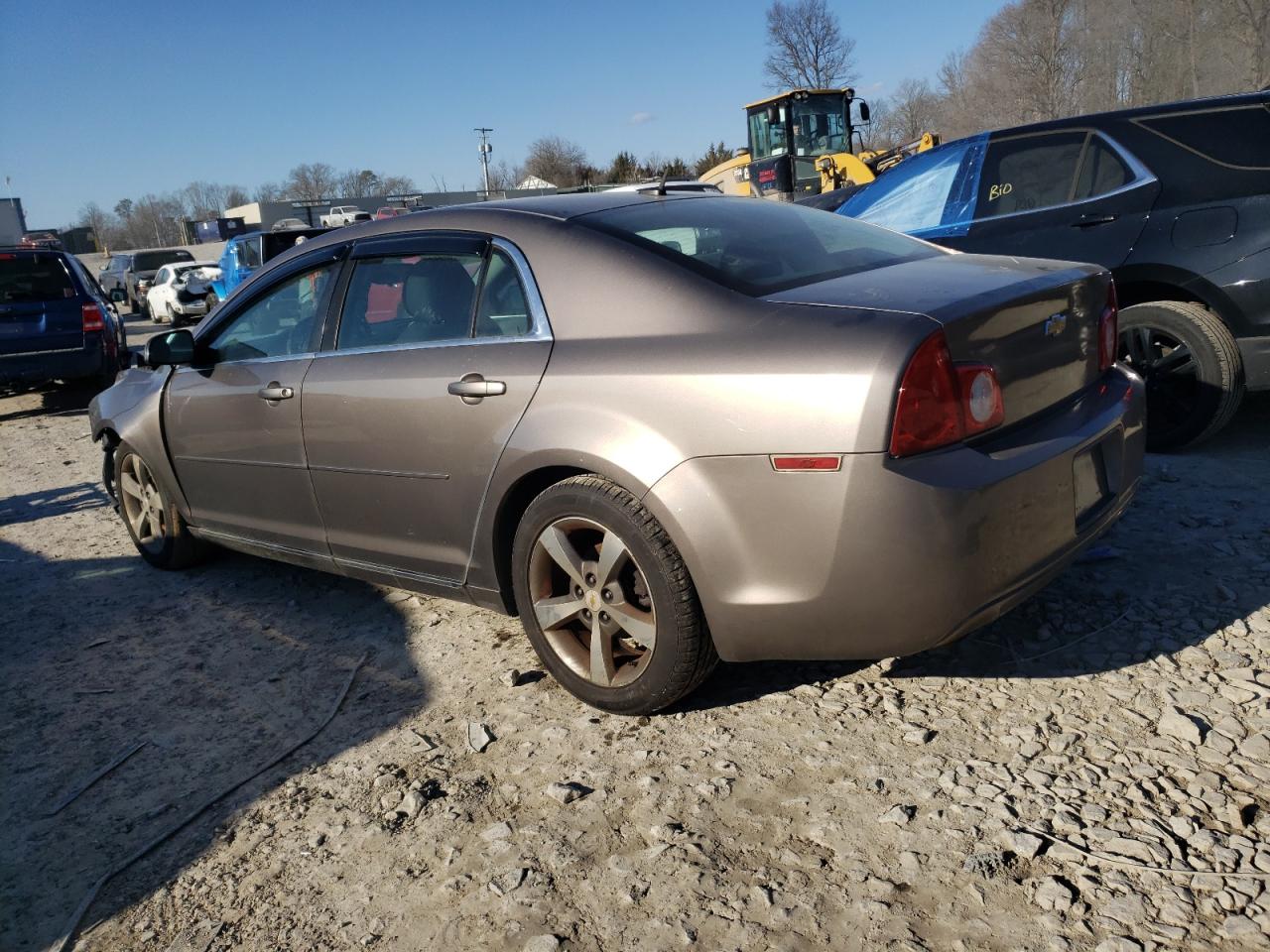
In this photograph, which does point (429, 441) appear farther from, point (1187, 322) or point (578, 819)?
point (1187, 322)

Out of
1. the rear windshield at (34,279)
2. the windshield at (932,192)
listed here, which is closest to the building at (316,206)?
the rear windshield at (34,279)

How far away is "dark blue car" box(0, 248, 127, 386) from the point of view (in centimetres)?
1034

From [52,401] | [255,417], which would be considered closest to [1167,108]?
[255,417]

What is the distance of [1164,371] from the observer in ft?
16.2

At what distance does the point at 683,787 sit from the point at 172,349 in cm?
307

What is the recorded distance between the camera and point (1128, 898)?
208 centimetres

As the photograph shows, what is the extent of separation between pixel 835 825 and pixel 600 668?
0.91 metres

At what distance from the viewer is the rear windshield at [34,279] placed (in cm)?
1048

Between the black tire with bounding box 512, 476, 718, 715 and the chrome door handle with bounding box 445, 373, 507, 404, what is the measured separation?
38 cm

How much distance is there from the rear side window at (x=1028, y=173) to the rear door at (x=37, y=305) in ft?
31.4

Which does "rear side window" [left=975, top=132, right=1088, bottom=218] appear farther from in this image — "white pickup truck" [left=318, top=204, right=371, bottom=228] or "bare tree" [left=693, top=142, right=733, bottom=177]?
"bare tree" [left=693, top=142, right=733, bottom=177]

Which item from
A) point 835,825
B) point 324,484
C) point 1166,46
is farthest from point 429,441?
point 1166,46

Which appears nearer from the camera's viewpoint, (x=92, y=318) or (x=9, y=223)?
(x=92, y=318)

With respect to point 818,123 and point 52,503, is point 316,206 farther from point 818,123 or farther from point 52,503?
point 52,503
